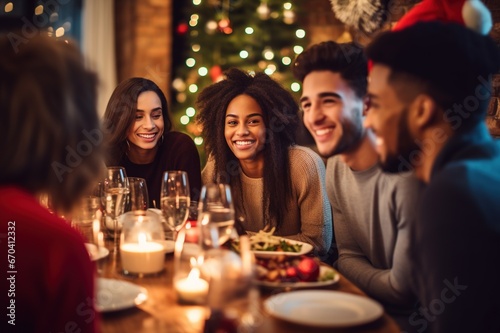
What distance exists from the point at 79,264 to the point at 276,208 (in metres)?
1.61

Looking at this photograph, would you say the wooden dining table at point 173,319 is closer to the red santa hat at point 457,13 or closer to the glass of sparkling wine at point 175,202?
the glass of sparkling wine at point 175,202

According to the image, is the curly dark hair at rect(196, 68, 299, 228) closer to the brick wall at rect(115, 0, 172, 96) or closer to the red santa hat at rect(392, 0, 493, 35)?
the red santa hat at rect(392, 0, 493, 35)

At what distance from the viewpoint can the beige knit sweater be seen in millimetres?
2564

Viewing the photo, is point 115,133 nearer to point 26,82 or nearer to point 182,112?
point 26,82

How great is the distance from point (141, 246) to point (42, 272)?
610 millimetres

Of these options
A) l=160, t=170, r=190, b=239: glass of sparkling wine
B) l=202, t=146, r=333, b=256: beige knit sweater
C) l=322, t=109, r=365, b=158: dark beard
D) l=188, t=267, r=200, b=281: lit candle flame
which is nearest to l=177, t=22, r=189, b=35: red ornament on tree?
l=202, t=146, r=333, b=256: beige knit sweater

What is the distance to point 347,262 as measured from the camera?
2.13 metres

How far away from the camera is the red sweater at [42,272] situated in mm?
1056

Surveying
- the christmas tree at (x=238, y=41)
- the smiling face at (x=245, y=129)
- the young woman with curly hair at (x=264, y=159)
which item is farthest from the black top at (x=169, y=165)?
the christmas tree at (x=238, y=41)

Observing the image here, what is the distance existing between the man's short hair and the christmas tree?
3.64 meters

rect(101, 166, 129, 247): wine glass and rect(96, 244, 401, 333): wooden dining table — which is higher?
rect(101, 166, 129, 247): wine glass

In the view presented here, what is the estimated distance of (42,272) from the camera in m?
1.06

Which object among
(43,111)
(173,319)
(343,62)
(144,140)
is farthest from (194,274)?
(144,140)

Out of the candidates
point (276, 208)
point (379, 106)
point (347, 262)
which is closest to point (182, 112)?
point (276, 208)
